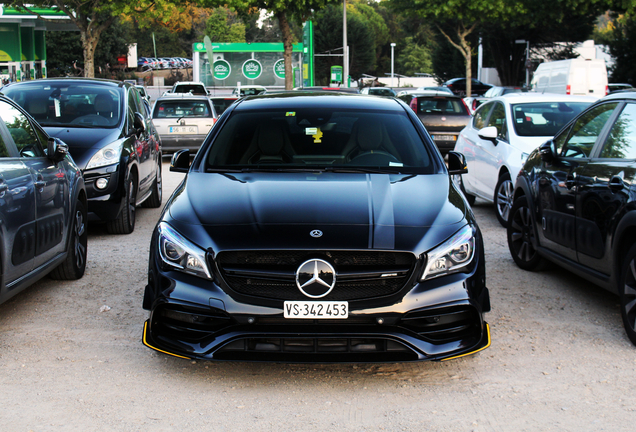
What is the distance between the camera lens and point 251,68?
2148 inches

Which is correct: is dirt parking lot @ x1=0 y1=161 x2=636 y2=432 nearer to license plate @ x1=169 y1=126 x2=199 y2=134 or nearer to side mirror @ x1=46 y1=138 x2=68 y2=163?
side mirror @ x1=46 y1=138 x2=68 y2=163

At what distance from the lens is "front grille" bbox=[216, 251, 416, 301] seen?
150 inches

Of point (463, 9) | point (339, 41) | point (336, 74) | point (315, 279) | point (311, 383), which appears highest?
point (339, 41)

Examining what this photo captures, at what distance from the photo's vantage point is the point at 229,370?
429cm

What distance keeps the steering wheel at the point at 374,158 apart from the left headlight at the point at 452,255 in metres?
1.12

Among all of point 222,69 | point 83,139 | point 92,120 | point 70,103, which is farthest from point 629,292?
point 222,69

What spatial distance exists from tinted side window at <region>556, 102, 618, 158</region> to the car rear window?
12.1m

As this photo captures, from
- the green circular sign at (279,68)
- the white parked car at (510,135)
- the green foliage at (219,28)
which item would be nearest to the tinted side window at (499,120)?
the white parked car at (510,135)

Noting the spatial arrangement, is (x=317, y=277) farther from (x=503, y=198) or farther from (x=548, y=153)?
(x=503, y=198)

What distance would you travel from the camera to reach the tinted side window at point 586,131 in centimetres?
573

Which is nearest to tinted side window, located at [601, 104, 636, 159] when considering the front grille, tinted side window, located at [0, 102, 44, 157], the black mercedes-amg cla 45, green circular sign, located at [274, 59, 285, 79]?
the black mercedes-amg cla 45

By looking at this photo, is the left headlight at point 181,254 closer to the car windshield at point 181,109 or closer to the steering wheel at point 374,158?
the steering wheel at point 374,158

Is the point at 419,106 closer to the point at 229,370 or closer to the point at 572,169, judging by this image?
the point at 572,169

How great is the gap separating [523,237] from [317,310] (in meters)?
3.78
